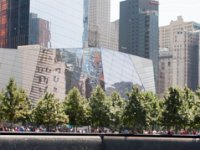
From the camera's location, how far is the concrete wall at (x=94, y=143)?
1378cm

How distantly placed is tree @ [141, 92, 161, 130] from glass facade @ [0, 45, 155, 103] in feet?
204

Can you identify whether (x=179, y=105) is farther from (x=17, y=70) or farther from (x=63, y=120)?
(x=17, y=70)

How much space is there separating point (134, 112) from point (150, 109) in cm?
382

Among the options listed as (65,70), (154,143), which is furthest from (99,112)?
(65,70)

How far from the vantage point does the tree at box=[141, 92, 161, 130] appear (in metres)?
78.4

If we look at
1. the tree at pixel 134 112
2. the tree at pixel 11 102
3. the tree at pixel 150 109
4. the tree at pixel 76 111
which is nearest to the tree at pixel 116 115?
the tree at pixel 134 112

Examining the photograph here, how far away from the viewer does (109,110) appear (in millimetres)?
79625

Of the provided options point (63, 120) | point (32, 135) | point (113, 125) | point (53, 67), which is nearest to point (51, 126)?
point (63, 120)

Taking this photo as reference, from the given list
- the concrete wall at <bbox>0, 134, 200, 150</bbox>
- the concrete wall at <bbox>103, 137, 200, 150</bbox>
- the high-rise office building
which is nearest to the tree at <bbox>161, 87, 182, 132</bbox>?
the concrete wall at <bbox>0, 134, 200, 150</bbox>

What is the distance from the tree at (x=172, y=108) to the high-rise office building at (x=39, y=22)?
337ft

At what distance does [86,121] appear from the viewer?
79.6 m

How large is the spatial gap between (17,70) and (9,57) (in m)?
4.75

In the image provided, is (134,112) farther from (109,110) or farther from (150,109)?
(109,110)

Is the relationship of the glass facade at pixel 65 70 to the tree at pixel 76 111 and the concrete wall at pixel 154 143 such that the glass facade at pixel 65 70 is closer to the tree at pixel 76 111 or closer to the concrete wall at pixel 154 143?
the tree at pixel 76 111
